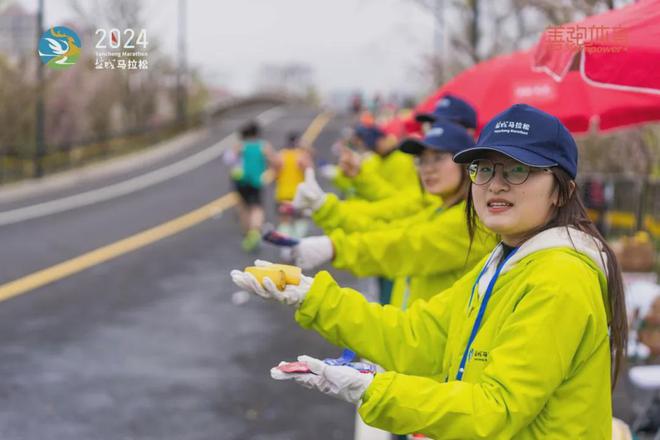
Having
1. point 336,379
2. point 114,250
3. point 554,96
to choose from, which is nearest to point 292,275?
point 336,379

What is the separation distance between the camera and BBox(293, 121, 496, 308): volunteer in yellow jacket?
12.4 feet

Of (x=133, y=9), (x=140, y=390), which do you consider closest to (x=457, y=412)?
(x=140, y=390)

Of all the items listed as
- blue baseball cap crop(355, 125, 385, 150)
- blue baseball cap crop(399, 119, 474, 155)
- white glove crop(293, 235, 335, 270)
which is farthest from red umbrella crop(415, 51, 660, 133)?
white glove crop(293, 235, 335, 270)

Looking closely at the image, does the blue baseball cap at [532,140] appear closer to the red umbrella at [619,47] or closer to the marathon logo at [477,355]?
the marathon logo at [477,355]

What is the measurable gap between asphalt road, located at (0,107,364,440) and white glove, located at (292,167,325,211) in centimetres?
164

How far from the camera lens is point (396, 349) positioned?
2873 mm

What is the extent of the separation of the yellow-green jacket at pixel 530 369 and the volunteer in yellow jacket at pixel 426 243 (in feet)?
4.07

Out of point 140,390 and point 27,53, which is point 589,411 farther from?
point 27,53

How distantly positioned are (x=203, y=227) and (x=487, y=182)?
13.7m

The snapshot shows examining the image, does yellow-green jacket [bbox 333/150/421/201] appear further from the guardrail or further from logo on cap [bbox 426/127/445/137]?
the guardrail

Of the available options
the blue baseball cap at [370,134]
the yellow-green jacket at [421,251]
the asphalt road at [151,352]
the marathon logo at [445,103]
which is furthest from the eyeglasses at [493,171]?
the blue baseball cap at [370,134]

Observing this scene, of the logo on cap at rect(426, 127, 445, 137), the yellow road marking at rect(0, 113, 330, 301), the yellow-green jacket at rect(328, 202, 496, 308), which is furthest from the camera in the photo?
the yellow road marking at rect(0, 113, 330, 301)

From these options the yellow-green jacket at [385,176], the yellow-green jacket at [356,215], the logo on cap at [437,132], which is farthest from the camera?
the yellow-green jacket at [385,176]

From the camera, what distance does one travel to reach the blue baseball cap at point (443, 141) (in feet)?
13.5
